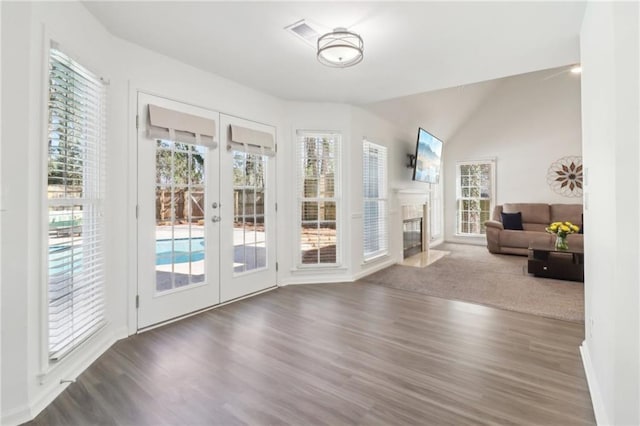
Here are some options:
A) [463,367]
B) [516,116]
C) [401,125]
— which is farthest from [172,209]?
[516,116]

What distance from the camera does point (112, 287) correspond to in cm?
237

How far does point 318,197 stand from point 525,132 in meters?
5.36

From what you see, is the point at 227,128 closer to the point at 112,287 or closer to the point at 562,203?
the point at 112,287

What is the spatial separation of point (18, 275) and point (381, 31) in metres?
2.67

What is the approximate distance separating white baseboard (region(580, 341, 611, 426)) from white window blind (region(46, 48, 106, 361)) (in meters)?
2.80

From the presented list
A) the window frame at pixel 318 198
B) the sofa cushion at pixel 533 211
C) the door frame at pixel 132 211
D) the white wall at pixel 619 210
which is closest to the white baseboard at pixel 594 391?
the white wall at pixel 619 210

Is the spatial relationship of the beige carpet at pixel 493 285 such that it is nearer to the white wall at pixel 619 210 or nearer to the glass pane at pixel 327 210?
the glass pane at pixel 327 210

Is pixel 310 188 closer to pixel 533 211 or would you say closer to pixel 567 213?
pixel 533 211

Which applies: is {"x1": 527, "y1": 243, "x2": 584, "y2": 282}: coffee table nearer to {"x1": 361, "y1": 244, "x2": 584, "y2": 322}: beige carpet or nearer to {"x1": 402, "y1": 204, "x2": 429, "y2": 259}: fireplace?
{"x1": 361, "y1": 244, "x2": 584, "y2": 322}: beige carpet

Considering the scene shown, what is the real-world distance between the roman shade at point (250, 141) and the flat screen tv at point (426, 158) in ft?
9.16

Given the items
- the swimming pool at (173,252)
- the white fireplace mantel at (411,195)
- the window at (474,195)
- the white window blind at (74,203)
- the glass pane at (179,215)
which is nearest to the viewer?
the white window blind at (74,203)

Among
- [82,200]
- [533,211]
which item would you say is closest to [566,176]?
[533,211]

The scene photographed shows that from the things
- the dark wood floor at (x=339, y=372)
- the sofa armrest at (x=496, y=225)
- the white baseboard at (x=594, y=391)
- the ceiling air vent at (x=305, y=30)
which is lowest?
the dark wood floor at (x=339, y=372)

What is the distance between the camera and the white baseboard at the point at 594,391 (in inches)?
57.5
